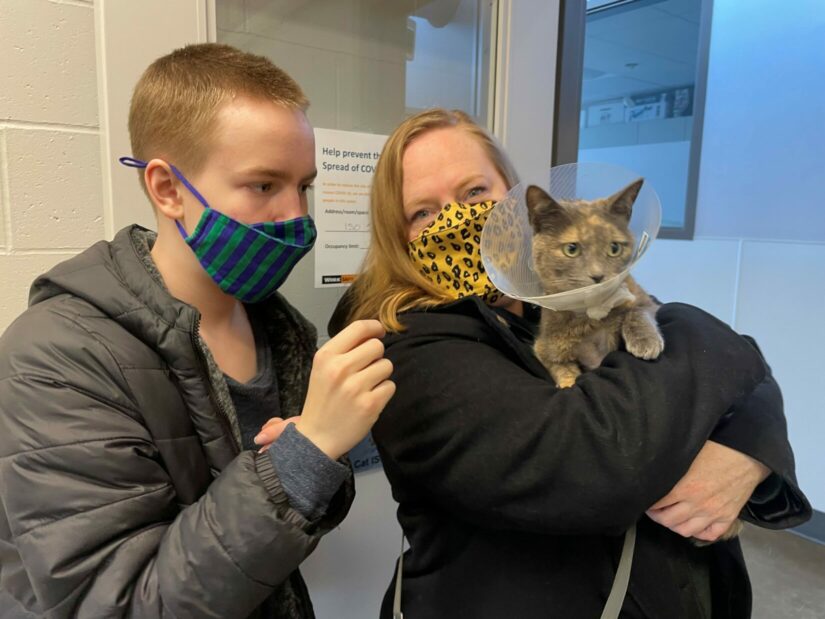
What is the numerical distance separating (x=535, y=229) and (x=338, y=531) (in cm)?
99

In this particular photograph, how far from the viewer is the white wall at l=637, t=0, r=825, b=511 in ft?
9.63

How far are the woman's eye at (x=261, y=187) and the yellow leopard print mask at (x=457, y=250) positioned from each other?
26 centimetres

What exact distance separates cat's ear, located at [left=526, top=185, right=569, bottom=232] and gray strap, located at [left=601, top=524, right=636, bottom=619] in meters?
0.45

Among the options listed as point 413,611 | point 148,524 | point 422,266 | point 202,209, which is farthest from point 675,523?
point 202,209

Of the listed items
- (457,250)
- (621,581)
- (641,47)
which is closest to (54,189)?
(457,250)

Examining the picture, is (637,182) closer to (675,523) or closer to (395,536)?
(675,523)

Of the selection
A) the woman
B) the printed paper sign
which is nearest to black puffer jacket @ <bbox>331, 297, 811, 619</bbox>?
the woman

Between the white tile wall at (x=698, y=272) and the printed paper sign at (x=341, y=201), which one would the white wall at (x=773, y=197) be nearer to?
the white tile wall at (x=698, y=272)

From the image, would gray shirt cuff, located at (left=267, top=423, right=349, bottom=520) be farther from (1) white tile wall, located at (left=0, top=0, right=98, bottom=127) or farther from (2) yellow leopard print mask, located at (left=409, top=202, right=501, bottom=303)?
(1) white tile wall, located at (left=0, top=0, right=98, bottom=127)

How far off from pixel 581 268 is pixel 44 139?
97 cm

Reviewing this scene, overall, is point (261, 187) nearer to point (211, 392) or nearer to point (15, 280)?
point (211, 392)

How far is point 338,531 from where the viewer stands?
1531 millimetres

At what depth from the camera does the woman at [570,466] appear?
0.75 meters

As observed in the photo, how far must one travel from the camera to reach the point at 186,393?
84cm
